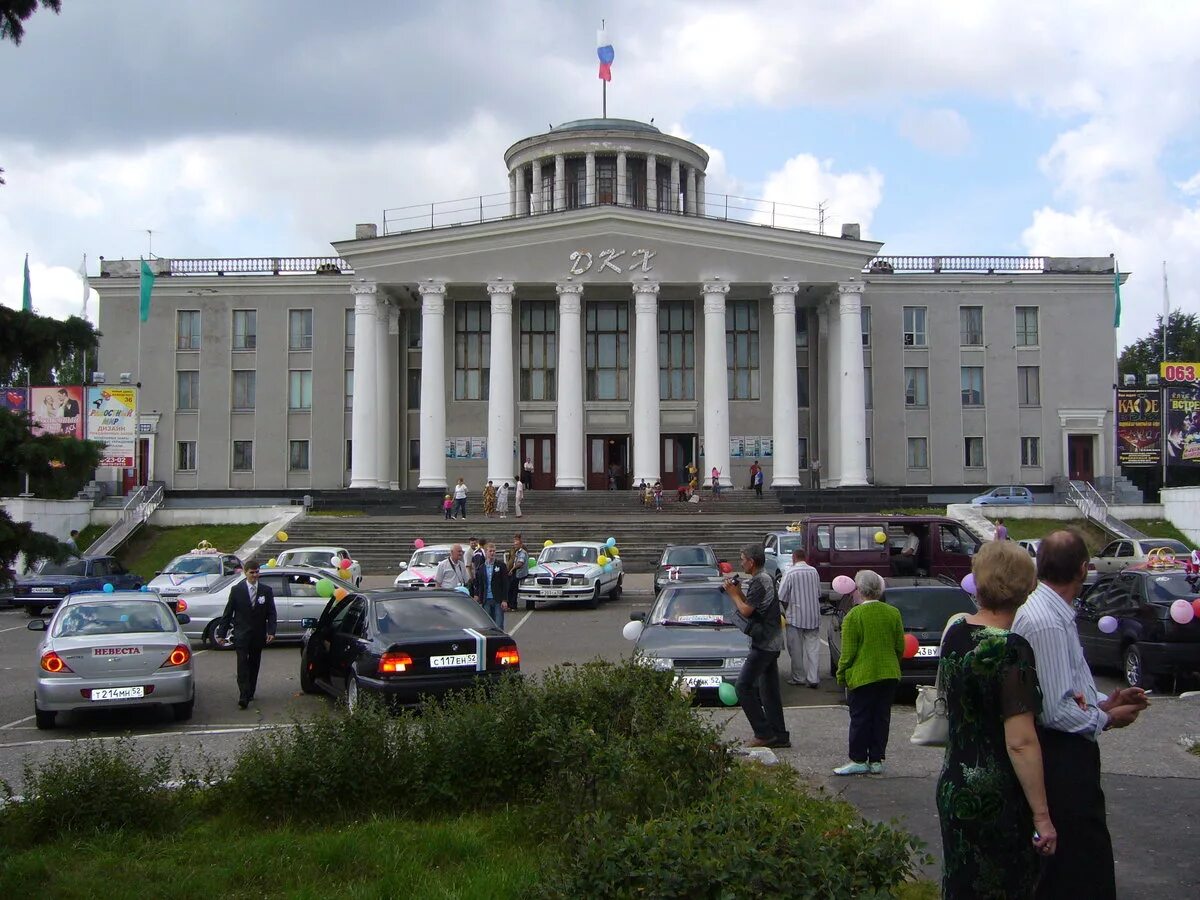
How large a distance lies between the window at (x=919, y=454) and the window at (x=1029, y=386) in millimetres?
5018

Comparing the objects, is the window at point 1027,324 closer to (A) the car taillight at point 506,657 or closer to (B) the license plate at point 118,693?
(A) the car taillight at point 506,657

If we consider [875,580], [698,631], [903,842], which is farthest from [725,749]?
[698,631]

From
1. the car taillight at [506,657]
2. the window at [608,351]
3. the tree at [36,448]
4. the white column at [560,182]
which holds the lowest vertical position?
the car taillight at [506,657]

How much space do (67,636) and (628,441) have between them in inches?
1642

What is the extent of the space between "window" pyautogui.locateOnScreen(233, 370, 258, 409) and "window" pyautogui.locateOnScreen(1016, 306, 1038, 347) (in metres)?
37.6

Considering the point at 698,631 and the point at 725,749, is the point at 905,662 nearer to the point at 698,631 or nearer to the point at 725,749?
the point at 698,631

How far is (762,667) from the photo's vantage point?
10.6 meters

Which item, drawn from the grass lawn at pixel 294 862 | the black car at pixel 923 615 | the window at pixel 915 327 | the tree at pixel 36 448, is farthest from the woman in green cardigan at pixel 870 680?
the window at pixel 915 327

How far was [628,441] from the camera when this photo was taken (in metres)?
54.4

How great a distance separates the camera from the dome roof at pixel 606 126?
5966cm

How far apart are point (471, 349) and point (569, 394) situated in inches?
292

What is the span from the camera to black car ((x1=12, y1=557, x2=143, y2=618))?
93.1 feet

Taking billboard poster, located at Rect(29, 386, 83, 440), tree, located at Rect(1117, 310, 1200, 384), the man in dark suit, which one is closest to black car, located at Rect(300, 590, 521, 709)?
the man in dark suit

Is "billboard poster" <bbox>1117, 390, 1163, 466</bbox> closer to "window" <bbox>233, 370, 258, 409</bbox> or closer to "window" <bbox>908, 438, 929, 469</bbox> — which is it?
"window" <bbox>908, 438, 929, 469</bbox>
